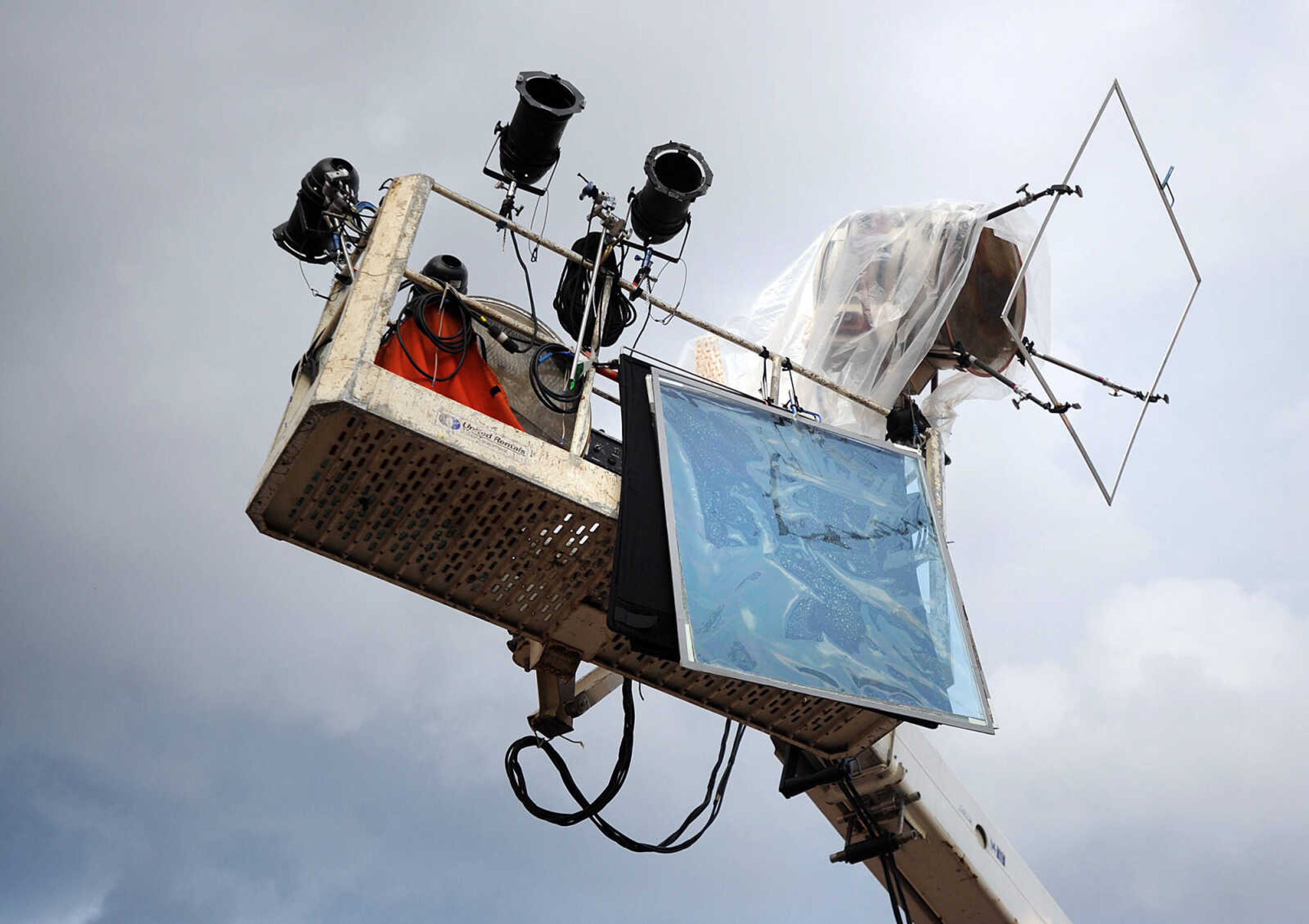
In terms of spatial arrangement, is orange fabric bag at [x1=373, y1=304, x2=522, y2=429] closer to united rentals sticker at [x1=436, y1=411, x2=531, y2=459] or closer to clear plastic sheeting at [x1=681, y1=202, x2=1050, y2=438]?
united rentals sticker at [x1=436, y1=411, x2=531, y2=459]

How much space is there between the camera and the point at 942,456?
9.41 m

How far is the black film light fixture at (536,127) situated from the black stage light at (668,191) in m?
0.59

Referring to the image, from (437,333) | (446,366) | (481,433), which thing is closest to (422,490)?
(481,433)

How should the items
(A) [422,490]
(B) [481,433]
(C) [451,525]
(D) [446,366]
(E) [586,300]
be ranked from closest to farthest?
(B) [481,433], (A) [422,490], (C) [451,525], (D) [446,366], (E) [586,300]

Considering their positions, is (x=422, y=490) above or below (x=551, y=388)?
below

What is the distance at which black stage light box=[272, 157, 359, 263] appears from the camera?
768 cm

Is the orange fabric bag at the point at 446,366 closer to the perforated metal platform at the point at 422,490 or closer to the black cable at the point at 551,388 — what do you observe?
the black cable at the point at 551,388

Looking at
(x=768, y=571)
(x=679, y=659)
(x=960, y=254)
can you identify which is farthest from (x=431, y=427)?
(x=960, y=254)

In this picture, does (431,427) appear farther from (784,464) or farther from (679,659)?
(784,464)

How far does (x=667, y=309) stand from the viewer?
8672 millimetres

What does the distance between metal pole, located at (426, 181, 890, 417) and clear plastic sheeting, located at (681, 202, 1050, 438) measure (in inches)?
4.7

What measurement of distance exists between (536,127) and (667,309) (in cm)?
140

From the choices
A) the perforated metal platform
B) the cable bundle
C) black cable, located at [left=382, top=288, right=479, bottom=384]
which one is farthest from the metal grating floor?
the cable bundle

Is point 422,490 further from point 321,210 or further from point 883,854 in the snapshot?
point 883,854
